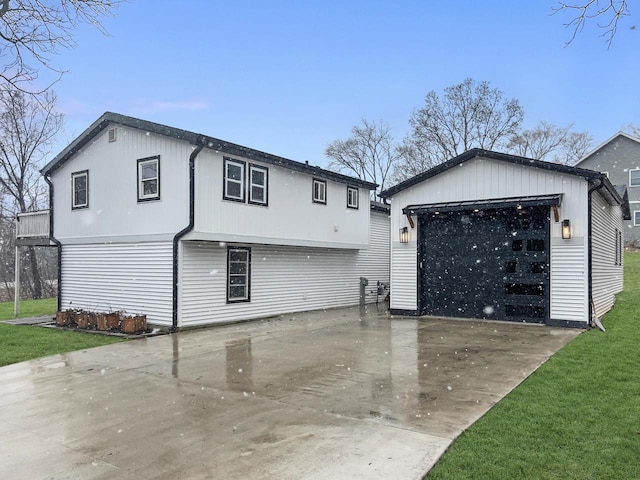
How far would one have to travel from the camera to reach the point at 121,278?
13.1 m

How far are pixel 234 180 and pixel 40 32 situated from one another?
5.58 metres

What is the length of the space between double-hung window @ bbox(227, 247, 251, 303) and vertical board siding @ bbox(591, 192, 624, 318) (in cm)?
893

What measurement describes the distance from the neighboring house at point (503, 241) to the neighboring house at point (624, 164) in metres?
20.6

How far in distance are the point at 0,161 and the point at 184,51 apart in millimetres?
16731

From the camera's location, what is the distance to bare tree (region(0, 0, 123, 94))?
817 centimetres

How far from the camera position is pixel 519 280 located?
1186 cm

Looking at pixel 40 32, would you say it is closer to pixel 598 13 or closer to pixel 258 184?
pixel 258 184

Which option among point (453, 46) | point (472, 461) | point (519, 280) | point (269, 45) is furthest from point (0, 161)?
point (472, 461)

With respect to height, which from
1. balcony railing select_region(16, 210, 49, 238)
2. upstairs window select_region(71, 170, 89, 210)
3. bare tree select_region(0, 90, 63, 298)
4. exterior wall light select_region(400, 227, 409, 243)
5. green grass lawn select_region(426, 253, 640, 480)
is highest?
bare tree select_region(0, 90, 63, 298)

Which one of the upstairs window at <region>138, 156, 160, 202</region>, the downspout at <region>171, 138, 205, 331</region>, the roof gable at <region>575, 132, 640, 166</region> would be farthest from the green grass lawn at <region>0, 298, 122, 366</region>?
the roof gable at <region>575, 132, 640, 166</region>

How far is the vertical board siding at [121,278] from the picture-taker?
1209 centimetres

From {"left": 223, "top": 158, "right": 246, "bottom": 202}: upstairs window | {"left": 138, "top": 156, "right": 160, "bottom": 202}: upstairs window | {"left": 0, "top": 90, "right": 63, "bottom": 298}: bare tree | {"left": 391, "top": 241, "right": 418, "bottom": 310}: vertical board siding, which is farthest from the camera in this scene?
{"left": 0, "top": 90, "right": 63, "bottom": 298}: bare tree

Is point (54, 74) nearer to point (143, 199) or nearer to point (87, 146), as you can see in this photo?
point (143, 199)

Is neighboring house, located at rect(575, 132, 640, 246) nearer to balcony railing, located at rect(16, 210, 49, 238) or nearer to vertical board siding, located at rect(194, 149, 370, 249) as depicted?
vertical board siding, located at rect(194, 149, 370, 249)
